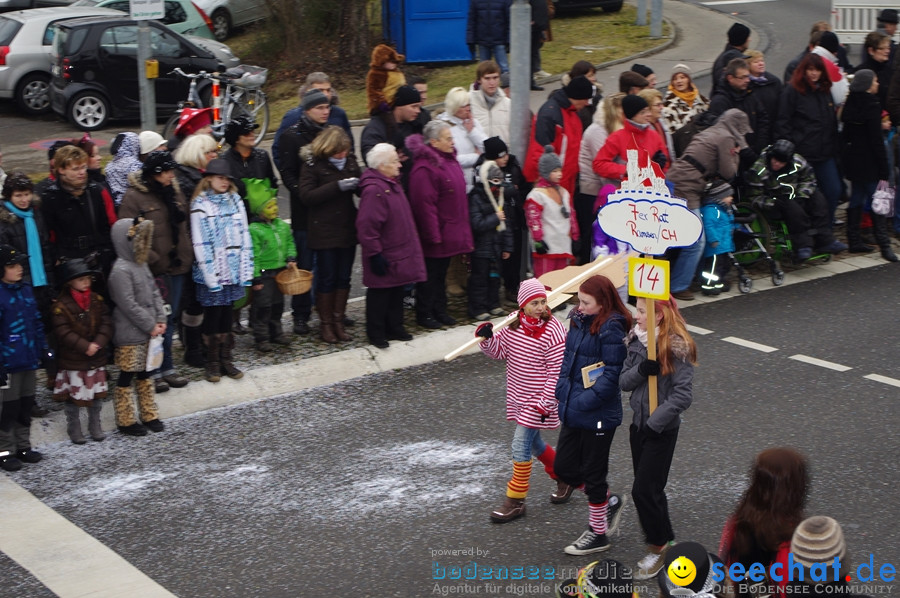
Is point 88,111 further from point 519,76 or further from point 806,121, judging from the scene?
point 806,121

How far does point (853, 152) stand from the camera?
12203 millimetres

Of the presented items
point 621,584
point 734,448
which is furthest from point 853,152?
point 621,584

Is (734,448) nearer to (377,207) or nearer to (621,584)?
(377,207)

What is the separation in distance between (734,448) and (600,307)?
2081mm

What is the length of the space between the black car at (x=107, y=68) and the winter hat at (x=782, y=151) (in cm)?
1077

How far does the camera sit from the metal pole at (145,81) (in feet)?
38.2

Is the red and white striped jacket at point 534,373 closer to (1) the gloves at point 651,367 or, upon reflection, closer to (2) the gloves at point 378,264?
(1) the gloves at point 651,367

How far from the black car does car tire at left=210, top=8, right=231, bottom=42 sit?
243 inches

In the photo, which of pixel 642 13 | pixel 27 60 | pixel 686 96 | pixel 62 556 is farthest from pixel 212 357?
pixel 642 13

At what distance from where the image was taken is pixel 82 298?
8.19 metres

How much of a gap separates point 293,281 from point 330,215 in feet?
2.11

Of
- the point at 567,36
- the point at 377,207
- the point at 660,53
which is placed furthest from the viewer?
the point at 567,36

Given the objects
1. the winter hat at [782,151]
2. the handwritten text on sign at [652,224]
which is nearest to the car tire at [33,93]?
the winter hat at [782,151]

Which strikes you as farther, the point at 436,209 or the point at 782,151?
the point at 782,151
